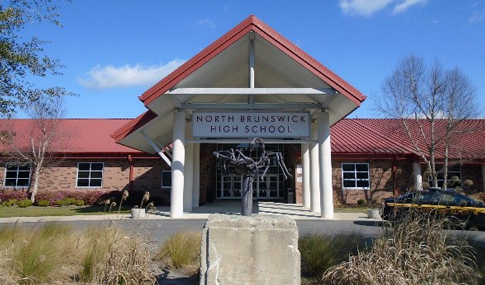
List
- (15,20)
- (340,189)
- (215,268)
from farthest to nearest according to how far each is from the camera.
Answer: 1. (340,189)
2. (15,20)
3. (215,268)

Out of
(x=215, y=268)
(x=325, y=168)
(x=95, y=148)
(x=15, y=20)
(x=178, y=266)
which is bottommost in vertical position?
(x=178, y=266)

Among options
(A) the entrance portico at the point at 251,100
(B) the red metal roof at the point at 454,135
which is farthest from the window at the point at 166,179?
(B) the red metal roof at the point at 454,135

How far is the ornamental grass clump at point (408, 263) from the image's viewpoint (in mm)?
4523

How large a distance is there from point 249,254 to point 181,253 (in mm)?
2324

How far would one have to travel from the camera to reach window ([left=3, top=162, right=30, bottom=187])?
23172 mm

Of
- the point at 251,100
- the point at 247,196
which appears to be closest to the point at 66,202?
the point at 251,100

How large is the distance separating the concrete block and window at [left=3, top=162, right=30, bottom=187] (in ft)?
76.9

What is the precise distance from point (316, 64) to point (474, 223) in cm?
736

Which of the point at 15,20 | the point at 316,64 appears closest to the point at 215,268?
the point at 15,20

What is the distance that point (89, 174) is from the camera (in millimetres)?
23203

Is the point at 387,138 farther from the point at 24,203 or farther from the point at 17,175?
the point at 17,175

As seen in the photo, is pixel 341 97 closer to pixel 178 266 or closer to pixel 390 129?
pixel 178 266

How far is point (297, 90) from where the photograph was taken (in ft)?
40.7

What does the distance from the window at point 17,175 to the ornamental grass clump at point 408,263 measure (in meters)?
23.9
